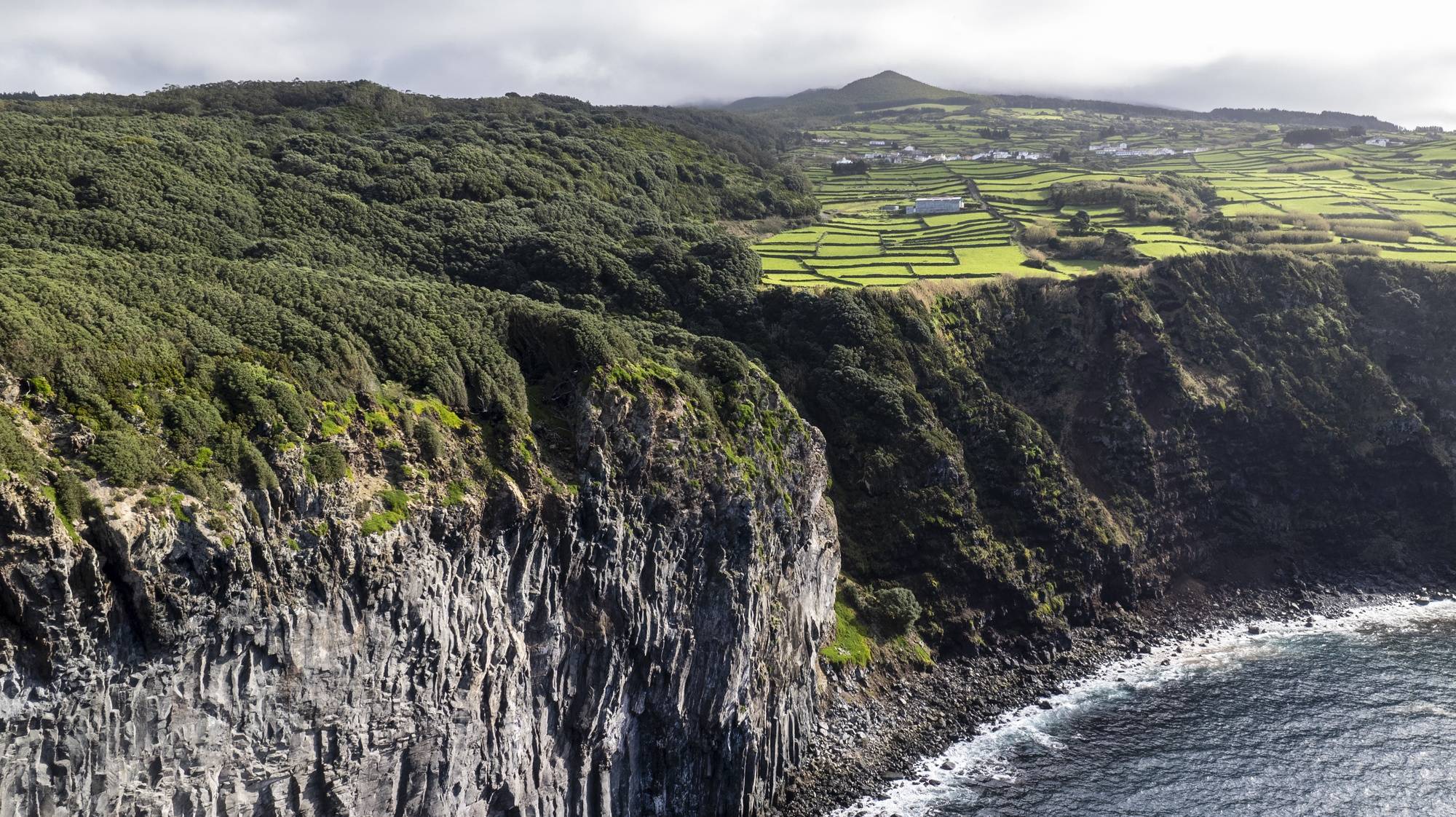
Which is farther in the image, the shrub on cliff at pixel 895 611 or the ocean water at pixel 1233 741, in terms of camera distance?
the shrub on cliff at pixel 895 611

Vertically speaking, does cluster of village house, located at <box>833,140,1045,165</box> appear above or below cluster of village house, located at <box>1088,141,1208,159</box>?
below

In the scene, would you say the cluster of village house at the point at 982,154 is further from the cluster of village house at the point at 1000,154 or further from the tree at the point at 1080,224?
the tree at the point at 1080,224

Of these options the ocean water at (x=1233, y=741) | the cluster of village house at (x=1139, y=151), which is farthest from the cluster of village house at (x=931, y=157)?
the ocean water at (x=1233, y=741)

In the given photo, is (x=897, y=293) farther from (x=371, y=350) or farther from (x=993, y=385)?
(x=371, y=350)

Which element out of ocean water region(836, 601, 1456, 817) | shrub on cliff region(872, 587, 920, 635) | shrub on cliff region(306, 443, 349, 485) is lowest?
ocean water region(836, 601, 1456, 817)

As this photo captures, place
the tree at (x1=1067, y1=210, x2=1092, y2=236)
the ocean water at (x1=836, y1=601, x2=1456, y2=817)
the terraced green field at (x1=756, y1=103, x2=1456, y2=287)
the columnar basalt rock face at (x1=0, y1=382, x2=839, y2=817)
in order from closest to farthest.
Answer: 1. the columnar basalt rock face at (x1=0, y1=382, x2=839, y2=817)
2. the ocean water at (x1=836, y1=601, x2=1456, y2=817)
3. the terraced green field at (x1=756, y1=103, x2=1456, y2=287)
4. the tree at (x1=1067, y1=210, x2=1092, y2=236)

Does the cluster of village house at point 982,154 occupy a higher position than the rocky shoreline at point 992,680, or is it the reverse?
the cluster of village house at point 982,154

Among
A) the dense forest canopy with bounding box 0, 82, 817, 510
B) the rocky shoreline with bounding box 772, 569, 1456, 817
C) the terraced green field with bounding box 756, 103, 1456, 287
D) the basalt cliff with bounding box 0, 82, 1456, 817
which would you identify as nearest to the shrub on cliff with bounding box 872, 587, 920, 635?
the basalt cliff with bounding box 0, 82, 1456, 817

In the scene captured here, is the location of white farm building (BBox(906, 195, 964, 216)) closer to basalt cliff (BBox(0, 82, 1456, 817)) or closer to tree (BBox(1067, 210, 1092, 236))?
A: tree (BBox(1067, 210, 1092, 236))
